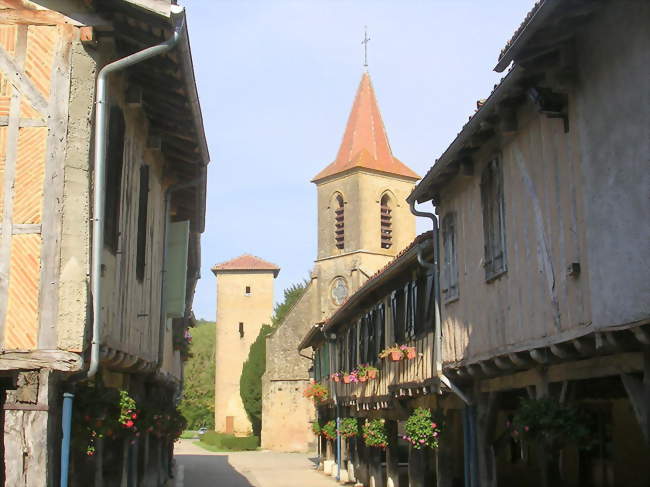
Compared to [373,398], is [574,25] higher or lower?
higher

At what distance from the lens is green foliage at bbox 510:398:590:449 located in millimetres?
7727

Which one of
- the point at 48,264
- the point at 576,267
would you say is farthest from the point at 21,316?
the point at 576,267

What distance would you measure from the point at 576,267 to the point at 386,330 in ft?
30.9

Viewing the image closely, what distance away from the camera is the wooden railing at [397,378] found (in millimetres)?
13158

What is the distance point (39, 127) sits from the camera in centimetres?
712

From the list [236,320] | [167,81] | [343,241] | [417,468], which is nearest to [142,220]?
[167,81]

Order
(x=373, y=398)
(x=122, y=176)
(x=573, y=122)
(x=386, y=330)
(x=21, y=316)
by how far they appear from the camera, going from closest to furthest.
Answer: (x=21, y=316), (x=573, y=122), (x=122, y=176), (x=386, y=330), (x=373, y=398)

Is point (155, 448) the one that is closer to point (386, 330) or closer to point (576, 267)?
point (386, 330)

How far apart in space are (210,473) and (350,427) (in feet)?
23.3

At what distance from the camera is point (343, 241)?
4869cm

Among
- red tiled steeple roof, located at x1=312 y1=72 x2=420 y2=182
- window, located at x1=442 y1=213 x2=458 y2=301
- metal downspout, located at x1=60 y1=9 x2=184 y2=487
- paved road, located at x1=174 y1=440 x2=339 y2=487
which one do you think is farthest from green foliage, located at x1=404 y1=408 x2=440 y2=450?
red tiled steeple roof, located at x1=312 y1=72 x2=420 y2=182

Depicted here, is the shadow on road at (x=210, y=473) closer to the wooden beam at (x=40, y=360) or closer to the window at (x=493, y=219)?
the window at (x=493, y=219)

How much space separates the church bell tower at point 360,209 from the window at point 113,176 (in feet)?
124

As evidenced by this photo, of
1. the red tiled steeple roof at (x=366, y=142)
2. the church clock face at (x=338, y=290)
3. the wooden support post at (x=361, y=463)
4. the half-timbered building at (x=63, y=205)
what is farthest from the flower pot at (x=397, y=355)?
the red tiled steeple roof at (x=366, y=142)
